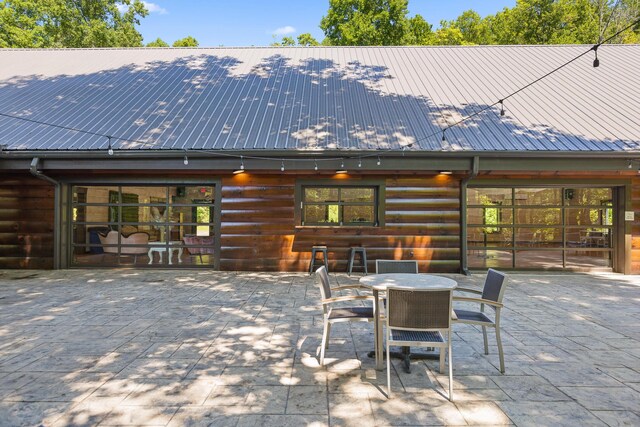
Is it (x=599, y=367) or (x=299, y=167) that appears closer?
(x=599, y=367)

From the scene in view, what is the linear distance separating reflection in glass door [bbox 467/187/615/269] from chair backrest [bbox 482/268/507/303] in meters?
5.01

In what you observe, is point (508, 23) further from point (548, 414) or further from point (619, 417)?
point (548, 414)

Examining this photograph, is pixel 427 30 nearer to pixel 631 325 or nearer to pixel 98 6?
pixel 98 6

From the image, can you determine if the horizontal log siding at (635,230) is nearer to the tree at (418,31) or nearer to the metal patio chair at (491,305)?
the metal patio chair at (491,305)

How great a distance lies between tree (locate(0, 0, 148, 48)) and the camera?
19172mm

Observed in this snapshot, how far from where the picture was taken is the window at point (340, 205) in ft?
26.8

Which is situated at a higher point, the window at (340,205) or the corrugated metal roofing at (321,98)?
the corrugated metal roofing at (321,98)

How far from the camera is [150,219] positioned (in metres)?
8.61

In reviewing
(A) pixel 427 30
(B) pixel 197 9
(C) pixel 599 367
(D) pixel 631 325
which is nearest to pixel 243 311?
(C) pixel 599 367

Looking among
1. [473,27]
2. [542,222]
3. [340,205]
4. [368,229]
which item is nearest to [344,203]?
[340,205]

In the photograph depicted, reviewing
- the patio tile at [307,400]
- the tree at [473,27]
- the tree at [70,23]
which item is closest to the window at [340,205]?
the patio tile at [307,400]

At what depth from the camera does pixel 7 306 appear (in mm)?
5227

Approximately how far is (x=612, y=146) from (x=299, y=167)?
19.6 feet

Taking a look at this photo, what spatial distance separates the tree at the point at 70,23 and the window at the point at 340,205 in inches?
776
